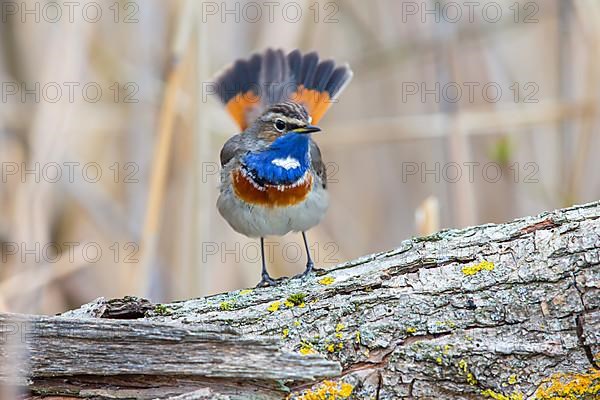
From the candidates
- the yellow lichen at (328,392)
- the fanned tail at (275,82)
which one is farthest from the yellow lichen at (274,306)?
the fanned tail at (275,82)

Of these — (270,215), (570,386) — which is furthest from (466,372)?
(270,215)

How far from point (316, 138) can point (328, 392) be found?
7.45ft

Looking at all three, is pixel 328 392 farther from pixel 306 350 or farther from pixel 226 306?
pixel 226 306

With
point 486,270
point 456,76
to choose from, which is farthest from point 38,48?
point 486,270

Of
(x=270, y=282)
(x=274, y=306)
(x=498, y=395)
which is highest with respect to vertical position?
(x=270, y=282)

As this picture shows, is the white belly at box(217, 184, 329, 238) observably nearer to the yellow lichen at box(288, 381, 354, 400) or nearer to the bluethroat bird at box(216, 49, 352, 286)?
the bluethroat bird at box(216, 49, 352, 286)

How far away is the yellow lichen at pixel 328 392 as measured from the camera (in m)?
1.88

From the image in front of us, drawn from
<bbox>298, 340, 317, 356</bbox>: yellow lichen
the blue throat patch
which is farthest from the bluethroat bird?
<bbox>298, 340, 317, 356</bbox>: yellow lichen

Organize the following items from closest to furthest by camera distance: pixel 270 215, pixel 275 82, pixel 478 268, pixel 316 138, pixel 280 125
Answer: pixel 478 268
pixel 270 215
pixel 280 125
pixel 275 82
pixel 316 138

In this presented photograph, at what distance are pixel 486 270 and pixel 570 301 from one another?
213mm

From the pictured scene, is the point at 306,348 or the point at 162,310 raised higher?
the point at 162,310

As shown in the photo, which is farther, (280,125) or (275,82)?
(275,82)

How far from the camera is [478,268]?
2014mm

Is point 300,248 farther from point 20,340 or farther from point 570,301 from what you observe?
point 20,340
